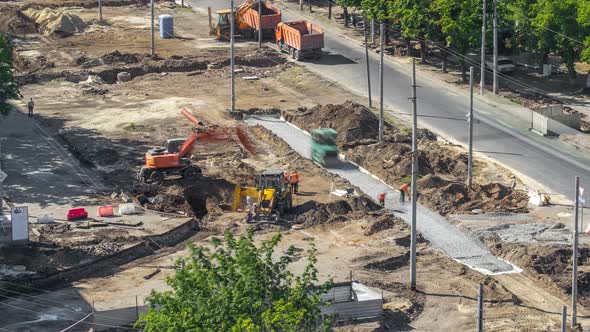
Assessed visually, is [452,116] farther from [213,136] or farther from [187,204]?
[187,204]

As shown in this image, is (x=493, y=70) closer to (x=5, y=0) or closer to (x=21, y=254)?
(x=21, y=254)

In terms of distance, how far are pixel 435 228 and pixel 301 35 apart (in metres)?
34.4

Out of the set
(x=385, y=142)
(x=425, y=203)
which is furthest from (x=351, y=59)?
(x=425, y=203)

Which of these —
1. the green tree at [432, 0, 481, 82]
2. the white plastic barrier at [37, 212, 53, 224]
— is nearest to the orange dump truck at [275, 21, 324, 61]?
the green tree at [432, 0, 481, 82]

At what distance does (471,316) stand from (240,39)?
54.4m

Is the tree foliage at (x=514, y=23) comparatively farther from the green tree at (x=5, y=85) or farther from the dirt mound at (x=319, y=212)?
the green tree at (x=5, y=85)

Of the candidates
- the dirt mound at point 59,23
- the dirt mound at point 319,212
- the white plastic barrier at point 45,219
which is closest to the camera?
the white plastic barrier at point 45,219

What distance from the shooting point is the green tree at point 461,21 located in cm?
7512

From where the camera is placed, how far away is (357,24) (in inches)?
3780

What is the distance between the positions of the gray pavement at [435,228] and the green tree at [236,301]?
55.6ft

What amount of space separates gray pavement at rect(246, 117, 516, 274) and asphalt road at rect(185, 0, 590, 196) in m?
6.88

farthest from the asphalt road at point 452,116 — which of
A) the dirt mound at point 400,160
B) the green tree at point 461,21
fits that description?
the green tree at point 461,21

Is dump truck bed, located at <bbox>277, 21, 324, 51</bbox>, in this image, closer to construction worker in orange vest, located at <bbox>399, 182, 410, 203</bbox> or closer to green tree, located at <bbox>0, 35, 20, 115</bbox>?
green tree, located at <bbox>0, 35, 20, 115</bbox>

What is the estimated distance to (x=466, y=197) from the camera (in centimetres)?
5606
